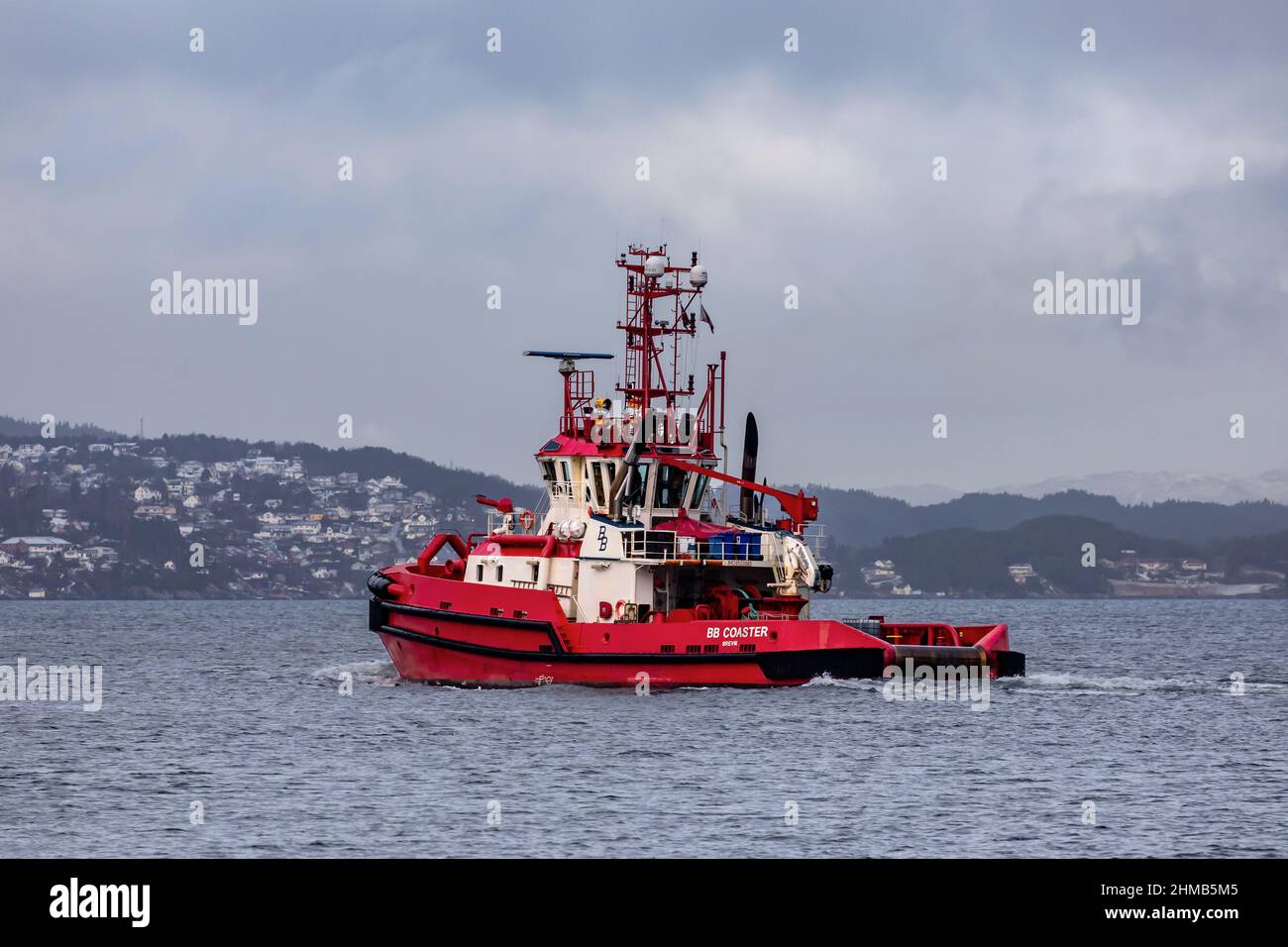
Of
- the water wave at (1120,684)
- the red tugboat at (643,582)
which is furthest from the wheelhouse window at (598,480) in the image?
the water wave at (1120,684)

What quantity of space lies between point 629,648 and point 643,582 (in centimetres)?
189

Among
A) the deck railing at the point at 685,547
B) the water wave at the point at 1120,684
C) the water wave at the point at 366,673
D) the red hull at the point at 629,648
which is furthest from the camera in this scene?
the water wave at the point at 366,673

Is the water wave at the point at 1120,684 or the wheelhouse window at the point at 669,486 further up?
the wheelhouse window at the point at 669,486

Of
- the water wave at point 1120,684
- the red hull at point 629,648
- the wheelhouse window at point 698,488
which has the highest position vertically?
the wheelhouse window at point 698,488

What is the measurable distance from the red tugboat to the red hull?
4 cm

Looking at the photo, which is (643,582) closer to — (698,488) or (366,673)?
(698,488)

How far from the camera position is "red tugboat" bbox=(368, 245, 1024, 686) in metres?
39.6

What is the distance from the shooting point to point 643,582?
41125mm

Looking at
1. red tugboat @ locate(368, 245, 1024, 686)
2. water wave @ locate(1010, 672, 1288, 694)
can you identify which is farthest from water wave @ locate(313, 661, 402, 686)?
water wave @ locate(1010, 672, 1288, 694)

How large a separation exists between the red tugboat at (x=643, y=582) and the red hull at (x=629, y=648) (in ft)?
0.13

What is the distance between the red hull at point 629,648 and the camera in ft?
129

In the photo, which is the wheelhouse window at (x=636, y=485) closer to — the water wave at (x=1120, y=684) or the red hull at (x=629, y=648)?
the red hull at (x=629, y=648)

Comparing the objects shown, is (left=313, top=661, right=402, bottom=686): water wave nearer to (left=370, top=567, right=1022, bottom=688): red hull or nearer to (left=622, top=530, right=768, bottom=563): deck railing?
(left=370, top=567, right=1022, bottom=688): red hull
